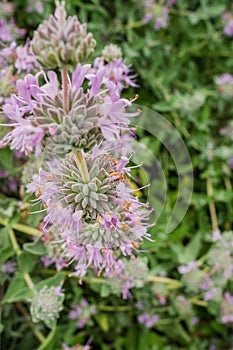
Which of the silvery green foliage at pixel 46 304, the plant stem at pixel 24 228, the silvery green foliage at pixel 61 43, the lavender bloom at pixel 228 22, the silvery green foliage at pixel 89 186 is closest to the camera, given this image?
the silvery green foliage at pixel 61 43

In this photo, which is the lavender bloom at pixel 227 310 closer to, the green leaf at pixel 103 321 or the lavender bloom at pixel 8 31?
the green leaf at pixel 103 321

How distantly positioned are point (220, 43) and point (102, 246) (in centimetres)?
124

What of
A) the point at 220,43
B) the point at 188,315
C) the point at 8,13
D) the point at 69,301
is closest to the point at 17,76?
the point at 8,13

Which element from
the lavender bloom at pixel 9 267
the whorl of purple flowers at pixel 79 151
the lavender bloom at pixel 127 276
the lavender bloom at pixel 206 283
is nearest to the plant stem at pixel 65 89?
the whorl of purple flowers at pixel 79 151

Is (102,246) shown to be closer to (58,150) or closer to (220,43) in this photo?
(58,150)

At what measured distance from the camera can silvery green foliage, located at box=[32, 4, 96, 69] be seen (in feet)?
1.70

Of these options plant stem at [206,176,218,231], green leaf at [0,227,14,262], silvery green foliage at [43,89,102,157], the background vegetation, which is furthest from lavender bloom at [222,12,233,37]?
silvery green foliage at [43,89,102,157]

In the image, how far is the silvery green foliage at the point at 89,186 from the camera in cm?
67

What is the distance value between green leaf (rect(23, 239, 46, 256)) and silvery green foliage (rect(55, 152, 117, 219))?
0.36 metres

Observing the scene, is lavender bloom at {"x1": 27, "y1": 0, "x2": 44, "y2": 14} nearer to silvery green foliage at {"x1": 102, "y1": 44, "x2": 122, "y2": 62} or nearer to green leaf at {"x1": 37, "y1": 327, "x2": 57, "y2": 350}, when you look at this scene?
silvery green foliage at {"x1": 102, "y1": 44, "x2": 122, "y2": 62}

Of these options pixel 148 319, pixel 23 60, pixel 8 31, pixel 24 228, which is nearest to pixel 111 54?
pixel 23 60

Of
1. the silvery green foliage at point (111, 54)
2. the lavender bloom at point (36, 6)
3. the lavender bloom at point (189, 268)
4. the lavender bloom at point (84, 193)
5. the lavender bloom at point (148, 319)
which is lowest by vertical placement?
the lavender bloom at point (148, 319)

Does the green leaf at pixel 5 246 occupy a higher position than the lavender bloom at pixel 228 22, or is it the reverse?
the lavender bloom at pixel 228 22

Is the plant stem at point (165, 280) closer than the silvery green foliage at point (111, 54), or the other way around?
the silvery green foliage at point (111, 54)
